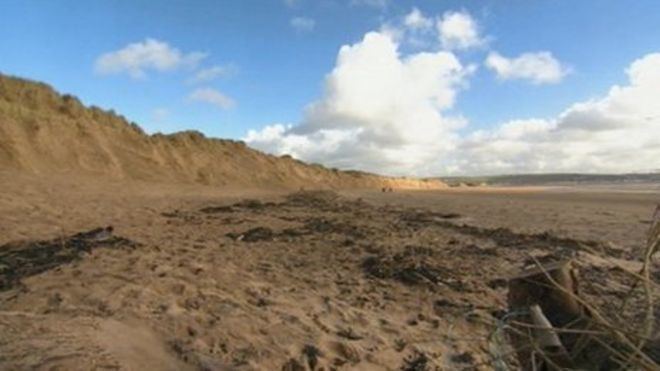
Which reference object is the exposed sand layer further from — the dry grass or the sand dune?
the dry grass

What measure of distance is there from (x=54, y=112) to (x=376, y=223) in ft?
73.2

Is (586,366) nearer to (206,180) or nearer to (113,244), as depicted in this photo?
(113,244)

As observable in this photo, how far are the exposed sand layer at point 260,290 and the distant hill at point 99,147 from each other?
1278cm

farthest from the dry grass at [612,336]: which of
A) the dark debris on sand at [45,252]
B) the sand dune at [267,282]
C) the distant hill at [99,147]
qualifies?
the distant hill at [99,147]

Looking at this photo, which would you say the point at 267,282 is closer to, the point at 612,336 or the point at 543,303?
the point at 543,303

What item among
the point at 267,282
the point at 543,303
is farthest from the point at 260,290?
the point at 543,303

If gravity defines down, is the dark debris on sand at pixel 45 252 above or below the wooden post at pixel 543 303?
below

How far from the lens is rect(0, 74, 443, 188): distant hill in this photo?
26.3m

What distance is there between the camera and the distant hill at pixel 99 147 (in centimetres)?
2631

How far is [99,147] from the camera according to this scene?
30.9m

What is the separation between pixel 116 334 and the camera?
4812 millimetres

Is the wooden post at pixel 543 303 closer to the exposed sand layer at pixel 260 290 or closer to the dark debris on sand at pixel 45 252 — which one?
the exposed sand layer at pixel 260 290

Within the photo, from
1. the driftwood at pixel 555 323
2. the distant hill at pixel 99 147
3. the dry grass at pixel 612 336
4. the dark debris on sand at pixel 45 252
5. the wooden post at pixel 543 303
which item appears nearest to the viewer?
the dry grass at pixel 612 336

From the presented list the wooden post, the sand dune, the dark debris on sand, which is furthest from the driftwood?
the dark debris on sand
